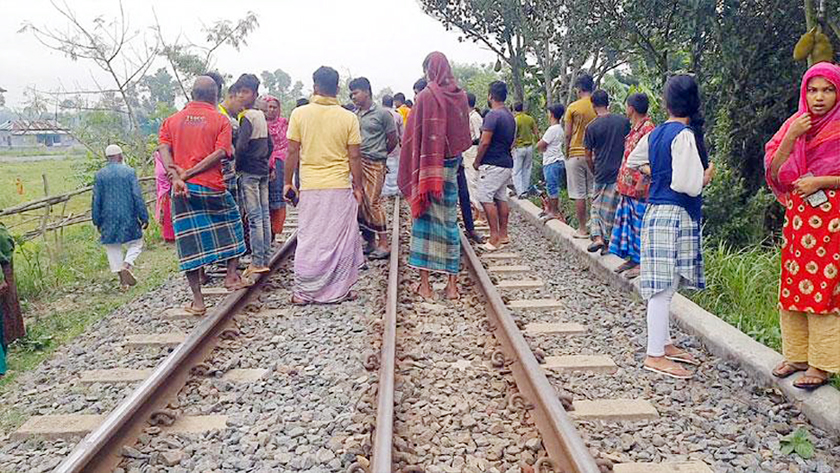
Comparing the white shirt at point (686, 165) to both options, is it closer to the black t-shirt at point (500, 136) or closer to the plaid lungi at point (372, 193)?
the black t-shirt at point (500, 136)

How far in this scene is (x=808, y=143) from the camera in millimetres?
3482

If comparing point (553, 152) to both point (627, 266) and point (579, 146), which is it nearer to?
point (579, 146)

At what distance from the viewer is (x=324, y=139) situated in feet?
19.2

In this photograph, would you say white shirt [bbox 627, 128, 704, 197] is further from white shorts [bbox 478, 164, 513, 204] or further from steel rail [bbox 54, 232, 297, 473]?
white shorts [bbox 478, 164, 513, 204]

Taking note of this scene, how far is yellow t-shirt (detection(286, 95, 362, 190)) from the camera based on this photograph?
581cm

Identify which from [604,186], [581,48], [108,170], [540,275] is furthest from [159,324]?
[581,48]

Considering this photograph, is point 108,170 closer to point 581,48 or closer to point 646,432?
point 646,432

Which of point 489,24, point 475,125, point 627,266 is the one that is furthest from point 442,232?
point 489,24

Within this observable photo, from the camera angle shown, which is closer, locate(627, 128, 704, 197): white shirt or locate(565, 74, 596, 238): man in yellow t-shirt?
locate(627, 128, 704, 197): white shirt

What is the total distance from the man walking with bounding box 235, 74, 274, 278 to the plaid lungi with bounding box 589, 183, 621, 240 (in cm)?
337

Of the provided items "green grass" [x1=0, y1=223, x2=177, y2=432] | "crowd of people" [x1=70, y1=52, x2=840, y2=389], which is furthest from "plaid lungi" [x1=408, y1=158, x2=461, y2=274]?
"green grass" [x1=0, y1=223, x2=177, y2=432]

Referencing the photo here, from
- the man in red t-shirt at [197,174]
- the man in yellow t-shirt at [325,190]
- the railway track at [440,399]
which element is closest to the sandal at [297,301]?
the man in yellow t-shirt at [325,190]

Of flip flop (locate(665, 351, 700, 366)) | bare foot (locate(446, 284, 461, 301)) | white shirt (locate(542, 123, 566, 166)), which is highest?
white shirt (locate(542, 123, 566, 166))

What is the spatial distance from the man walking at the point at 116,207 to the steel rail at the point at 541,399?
12.6 feet
